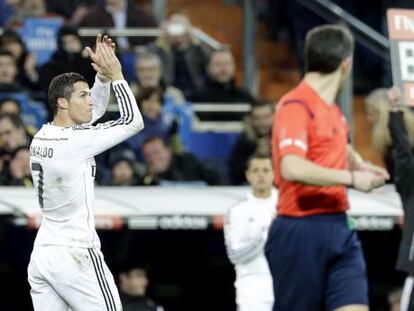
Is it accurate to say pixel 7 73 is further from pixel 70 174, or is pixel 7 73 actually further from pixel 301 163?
pixel 301 163

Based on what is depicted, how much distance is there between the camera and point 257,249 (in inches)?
401

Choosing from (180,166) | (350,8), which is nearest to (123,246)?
(180,166)

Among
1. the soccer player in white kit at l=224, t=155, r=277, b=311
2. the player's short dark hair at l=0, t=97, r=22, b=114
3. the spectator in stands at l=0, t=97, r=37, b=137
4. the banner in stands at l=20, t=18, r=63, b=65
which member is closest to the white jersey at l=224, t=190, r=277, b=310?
the soccer player in white kit at l=224, t=155, r=277, b=311

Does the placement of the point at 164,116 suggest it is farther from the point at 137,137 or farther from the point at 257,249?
the point at 257,249

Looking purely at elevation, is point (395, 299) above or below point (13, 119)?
below

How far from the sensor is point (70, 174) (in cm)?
791

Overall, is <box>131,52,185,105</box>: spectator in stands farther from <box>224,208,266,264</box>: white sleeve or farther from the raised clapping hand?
the raised clapping hand

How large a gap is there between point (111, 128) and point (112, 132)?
0.10 ft

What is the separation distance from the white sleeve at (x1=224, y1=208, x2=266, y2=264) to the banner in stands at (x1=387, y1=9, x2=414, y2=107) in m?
1.82

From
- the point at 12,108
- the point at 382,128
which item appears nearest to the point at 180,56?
the point at 12,108

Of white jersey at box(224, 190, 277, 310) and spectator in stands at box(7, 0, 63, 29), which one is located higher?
spectator in stands at box(7, 0, 63, 29)

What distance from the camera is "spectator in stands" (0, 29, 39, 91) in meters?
13.2

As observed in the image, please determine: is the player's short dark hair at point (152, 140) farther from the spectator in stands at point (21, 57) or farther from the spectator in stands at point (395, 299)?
the spectator in stands at point (395, 299)

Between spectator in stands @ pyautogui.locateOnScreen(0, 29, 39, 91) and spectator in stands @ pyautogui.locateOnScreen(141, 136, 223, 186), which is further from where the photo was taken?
spectator in stands @ pyautogui.locateOnScreen(0, 29, 39, 91)
